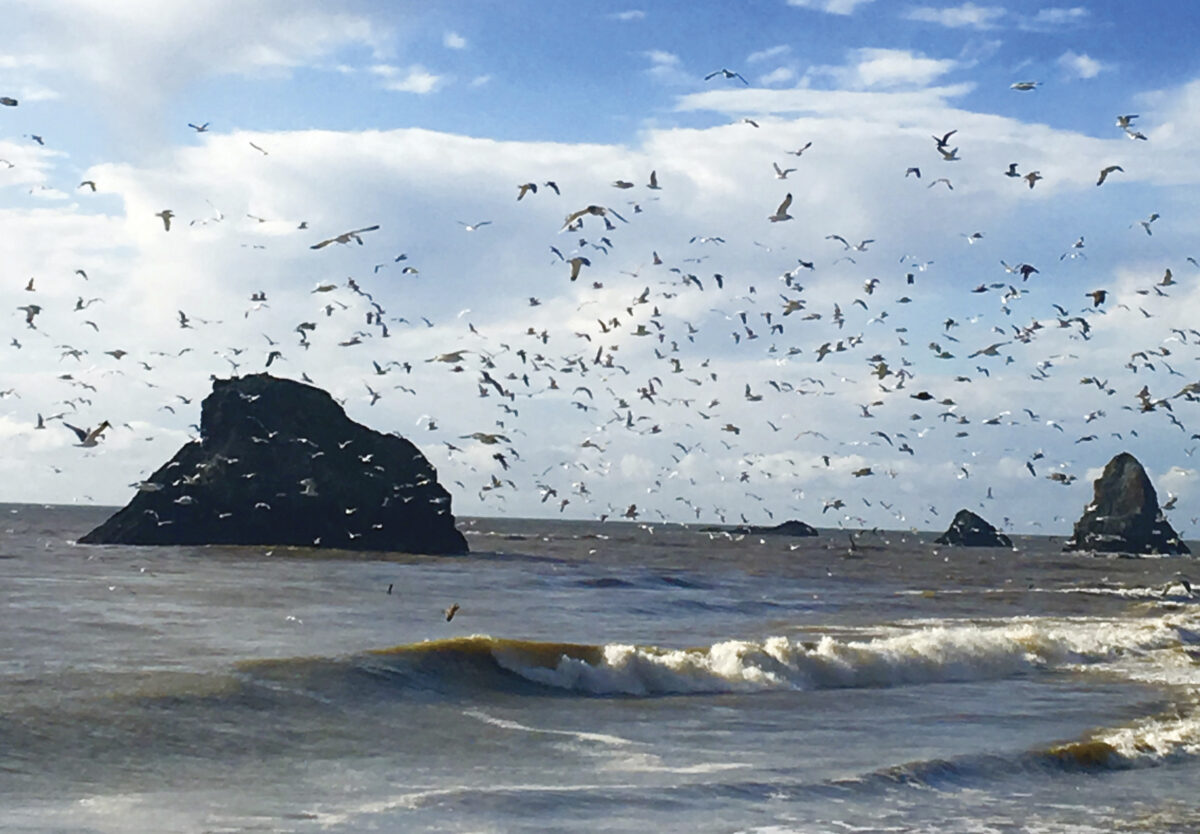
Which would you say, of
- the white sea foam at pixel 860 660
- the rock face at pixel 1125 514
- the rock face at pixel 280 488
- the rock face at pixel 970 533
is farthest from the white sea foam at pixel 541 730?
the rock face at pixel 970 533

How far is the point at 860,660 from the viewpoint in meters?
33.2

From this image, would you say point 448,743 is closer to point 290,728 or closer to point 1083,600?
point 290,728

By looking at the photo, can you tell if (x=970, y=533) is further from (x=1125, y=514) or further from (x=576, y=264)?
(x=576, y=264)

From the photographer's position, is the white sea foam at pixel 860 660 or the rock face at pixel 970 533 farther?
the rock face at pixel 970 533

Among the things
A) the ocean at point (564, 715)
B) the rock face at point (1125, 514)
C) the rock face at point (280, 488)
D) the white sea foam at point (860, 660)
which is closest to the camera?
the ocean at point (564, 715)

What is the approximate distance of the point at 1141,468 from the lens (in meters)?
137

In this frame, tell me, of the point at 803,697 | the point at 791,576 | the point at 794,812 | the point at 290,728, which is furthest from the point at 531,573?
the point at 794,812

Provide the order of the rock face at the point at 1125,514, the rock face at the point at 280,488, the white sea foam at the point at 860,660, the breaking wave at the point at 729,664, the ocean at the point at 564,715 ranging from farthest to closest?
the rock face at the point at 1125,514 < the rock face at the point at 280,488 < the white sea foam at the point at 860,660 < the breaking wave at the point at 729,664 < the ocean at the point at 564,715

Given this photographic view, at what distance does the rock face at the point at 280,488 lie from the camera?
78188 millimetres

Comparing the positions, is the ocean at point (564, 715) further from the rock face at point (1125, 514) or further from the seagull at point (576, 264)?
the rock face at point (1125, 514)

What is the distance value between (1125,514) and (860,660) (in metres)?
119

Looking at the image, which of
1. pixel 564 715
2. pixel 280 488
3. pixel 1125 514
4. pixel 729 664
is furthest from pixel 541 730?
pixel 1125 514

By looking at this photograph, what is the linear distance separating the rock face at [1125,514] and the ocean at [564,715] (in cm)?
9379

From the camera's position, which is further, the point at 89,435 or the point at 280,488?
the point at 280,488
